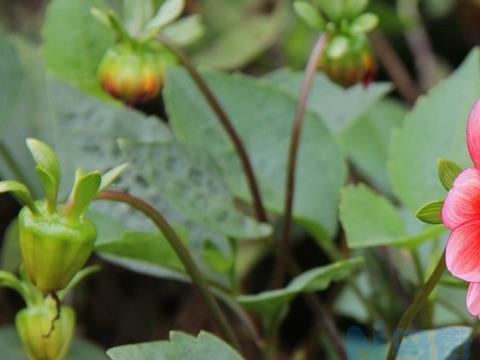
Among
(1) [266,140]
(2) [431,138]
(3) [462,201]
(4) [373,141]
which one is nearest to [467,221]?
(3) [462,201]

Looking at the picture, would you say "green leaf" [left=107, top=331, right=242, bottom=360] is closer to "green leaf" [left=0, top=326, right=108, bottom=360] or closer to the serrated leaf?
the serrated leaf

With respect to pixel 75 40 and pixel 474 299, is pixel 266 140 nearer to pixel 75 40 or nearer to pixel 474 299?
pixel 75 40

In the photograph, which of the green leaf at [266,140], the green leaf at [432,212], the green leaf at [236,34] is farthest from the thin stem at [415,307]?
the green leaf at [236,34]

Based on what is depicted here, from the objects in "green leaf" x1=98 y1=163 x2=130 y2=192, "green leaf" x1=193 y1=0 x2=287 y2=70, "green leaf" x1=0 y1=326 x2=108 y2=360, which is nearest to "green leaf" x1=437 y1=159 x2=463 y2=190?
"green leaf" x1=98 y1=163 x2=130 y2=192

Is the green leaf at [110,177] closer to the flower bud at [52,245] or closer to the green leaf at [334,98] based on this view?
the flower bud at [52,245]

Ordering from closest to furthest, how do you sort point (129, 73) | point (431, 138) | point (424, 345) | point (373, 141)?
point (424, 345) < point (129, 73) < point (431, 138) < point (373, 141)
